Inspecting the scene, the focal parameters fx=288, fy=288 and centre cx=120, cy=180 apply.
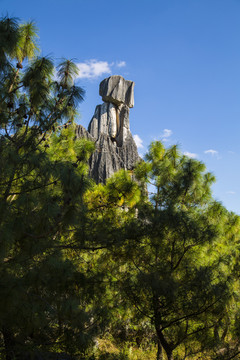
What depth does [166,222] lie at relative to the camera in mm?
4129

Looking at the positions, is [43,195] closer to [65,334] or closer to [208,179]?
[65,334]

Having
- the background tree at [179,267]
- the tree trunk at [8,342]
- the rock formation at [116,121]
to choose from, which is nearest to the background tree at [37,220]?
the tree trunk at [8,342]

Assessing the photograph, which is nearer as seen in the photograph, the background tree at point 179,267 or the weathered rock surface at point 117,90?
the background tree at point 179,267

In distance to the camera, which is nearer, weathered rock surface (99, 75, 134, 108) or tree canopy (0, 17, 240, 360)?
tree canopy (0, 17, 240, 360)

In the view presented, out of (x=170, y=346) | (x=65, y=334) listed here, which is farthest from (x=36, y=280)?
(x=170, y=346)

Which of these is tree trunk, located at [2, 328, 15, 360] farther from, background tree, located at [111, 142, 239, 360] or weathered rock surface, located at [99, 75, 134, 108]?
weathered rock surface, located at [99, 75, 134, 108]

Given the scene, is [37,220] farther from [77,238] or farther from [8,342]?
[8,342]

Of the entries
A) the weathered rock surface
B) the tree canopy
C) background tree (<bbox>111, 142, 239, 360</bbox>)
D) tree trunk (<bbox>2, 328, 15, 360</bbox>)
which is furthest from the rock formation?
tree trunk (<bbox>2, 328, 15, 360</bbox>)

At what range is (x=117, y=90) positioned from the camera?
25797 mm

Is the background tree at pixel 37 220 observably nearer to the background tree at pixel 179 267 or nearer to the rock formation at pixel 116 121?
the background tree at pixel 179 267

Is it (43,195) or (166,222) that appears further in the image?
(166,222)

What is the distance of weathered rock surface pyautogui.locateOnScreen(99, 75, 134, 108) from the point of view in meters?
25.7

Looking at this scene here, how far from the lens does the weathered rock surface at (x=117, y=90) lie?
2573 centimetres

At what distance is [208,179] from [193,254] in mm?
1782
